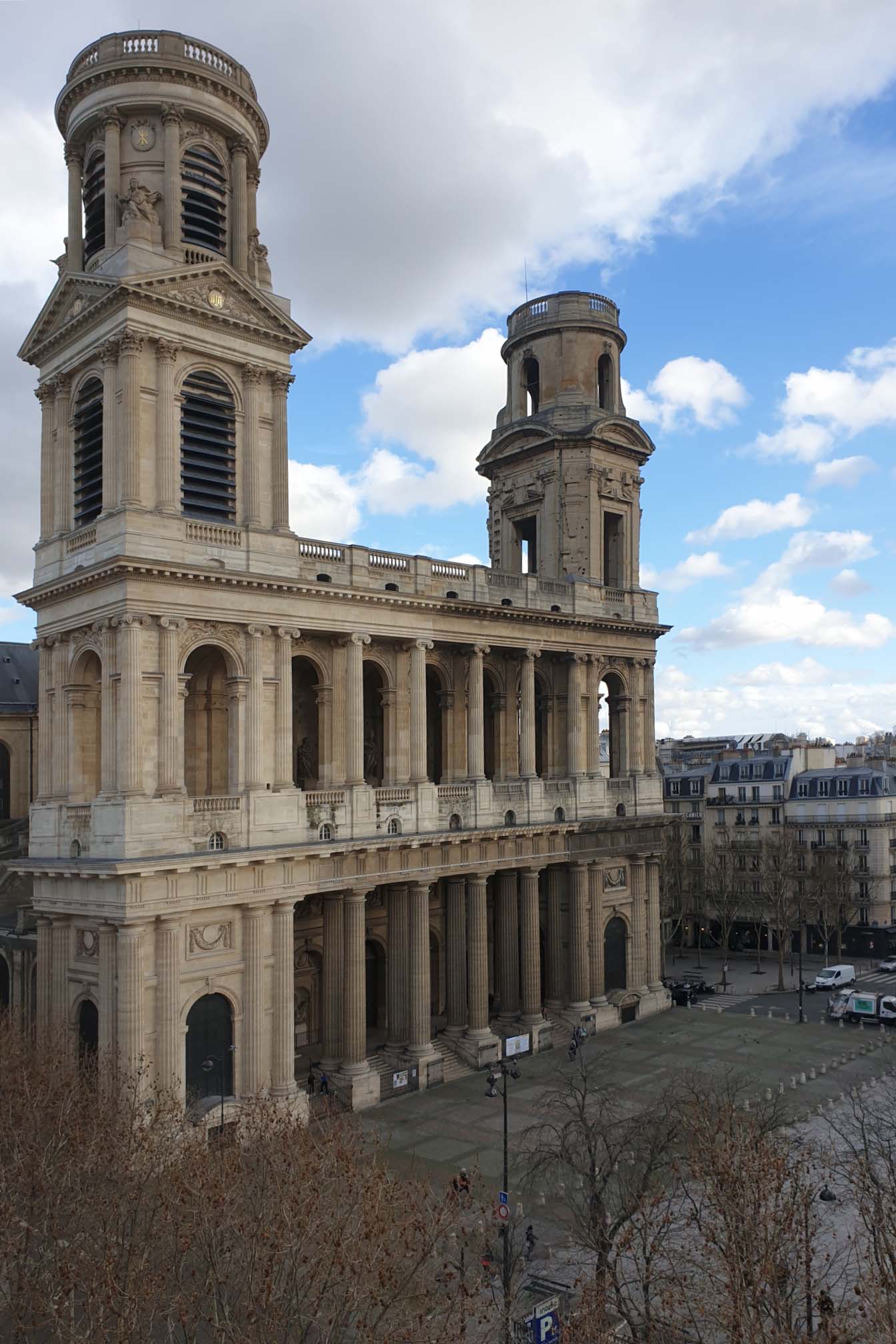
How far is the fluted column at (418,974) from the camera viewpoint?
4475cm

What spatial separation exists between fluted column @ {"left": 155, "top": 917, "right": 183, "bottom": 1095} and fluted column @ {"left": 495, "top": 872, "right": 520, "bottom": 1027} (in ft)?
64.8

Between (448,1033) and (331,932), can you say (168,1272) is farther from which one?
(448,1033)

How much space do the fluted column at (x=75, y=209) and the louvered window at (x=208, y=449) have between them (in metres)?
7.61

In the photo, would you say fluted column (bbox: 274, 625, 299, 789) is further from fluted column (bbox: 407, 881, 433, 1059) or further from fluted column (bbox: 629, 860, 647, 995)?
fluted column (bbox: 629, 860, 647, 995)

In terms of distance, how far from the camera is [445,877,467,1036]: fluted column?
48656 millimetres

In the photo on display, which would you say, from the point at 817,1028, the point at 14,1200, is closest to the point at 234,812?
the point at 14,1200

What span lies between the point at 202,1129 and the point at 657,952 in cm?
3231

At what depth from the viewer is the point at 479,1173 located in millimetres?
34562

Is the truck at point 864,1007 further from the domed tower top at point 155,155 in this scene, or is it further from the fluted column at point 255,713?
the domed tower top at point 155,155

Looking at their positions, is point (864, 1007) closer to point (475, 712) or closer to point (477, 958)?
point (477, 958)

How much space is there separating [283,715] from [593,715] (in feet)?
69.1

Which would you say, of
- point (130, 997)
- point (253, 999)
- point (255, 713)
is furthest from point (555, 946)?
point (130, 997)

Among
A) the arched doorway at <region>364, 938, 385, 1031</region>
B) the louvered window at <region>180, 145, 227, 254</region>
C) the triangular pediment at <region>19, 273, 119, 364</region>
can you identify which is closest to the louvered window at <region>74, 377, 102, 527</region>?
the triangular pediment at <region>19, 273, 119, 364</region>

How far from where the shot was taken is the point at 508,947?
5178 centimetres
